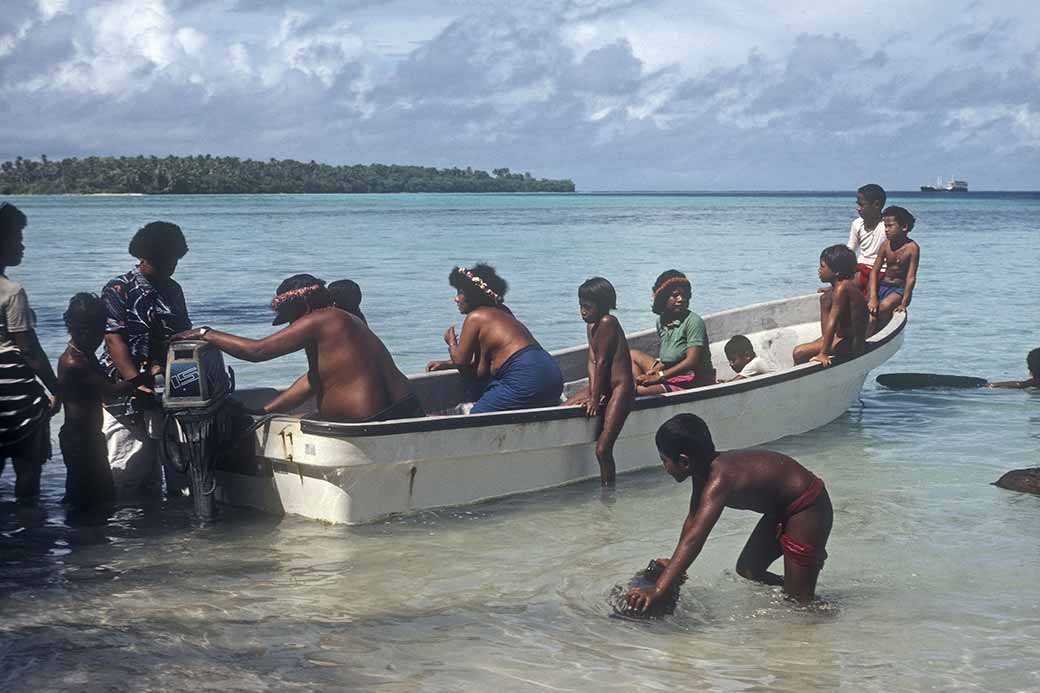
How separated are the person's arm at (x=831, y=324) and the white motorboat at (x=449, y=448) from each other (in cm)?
13

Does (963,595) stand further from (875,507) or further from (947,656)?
(875,507)

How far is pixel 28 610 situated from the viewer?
5.88m

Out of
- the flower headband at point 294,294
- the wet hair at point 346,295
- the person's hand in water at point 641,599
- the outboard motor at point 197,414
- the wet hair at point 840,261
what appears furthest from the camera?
the wet hair at point 840,261

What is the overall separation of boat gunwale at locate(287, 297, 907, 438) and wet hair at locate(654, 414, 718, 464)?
2.13 meters

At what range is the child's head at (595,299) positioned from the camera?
7844mm

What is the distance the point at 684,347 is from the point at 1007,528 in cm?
268

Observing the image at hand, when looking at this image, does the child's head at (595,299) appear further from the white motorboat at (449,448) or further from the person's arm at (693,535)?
the person's arm at (693,535)

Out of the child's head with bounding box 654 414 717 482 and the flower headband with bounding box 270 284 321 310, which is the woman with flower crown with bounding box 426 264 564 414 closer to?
the flower headband with bounding box 270 284 321 310

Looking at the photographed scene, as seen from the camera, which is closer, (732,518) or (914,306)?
(732,518)

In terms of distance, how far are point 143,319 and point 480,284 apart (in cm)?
216

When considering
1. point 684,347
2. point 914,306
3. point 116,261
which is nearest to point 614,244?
point 116,261

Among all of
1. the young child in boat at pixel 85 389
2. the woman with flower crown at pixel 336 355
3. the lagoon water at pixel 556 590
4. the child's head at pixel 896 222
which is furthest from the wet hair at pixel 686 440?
the child's head at pixel 896 222

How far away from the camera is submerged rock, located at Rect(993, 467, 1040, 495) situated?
8234mm

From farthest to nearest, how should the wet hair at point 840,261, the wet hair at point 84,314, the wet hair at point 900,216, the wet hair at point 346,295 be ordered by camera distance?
the wet hair at point 900,216, the wet hair at point 840,261, the wet hair at point 346,295, the wet hair at point 84,314
